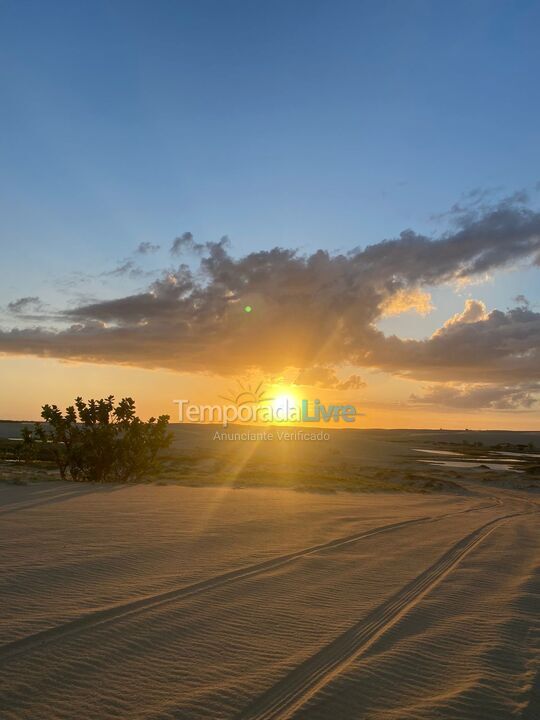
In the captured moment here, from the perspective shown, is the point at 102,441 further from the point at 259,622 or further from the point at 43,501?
the point at 259,622

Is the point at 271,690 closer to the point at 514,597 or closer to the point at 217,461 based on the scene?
the point at 514,597

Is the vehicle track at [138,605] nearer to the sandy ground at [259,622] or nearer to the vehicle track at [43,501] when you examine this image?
the sandy ground at [259,622]

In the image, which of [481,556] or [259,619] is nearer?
[259,619]

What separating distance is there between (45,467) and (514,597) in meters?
29.1

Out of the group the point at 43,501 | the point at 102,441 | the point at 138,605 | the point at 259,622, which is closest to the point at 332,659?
the point at 259,622

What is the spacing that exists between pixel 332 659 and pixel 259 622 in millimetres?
1303

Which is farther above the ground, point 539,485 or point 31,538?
point 31,538

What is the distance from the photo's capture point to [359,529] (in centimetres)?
1407

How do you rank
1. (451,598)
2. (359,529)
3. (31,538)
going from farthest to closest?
(359,529), (31,538), (451,598)

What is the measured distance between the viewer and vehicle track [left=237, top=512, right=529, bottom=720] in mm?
4664

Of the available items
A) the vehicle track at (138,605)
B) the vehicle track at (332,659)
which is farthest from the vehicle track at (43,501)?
the vehicle track at (332,659)

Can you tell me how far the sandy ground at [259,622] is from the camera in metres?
4.82

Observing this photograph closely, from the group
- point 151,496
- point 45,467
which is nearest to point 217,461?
point 45,467

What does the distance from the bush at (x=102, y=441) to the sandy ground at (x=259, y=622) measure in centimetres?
1173
